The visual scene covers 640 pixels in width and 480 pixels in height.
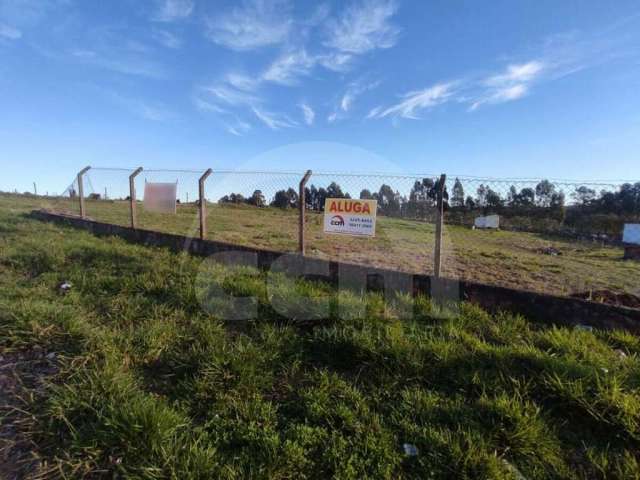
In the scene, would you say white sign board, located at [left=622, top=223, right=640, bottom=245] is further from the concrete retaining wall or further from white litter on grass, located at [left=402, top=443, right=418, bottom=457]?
white litter on grass, located at [left=402, top=443, right=418, bottom=457]

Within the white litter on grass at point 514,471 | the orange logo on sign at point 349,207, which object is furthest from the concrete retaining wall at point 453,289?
the white litter on grass at point 514,471

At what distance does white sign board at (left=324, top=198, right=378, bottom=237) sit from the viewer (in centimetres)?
450

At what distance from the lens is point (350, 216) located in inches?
181

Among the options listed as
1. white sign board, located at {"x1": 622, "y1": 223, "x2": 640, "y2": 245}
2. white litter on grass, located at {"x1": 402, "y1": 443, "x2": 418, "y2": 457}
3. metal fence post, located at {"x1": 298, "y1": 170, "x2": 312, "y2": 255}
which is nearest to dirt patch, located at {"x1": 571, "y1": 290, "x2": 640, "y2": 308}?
white litter on grass, located at {"x1": 402, "y1": 443, "x2": 418, "y2": 457}

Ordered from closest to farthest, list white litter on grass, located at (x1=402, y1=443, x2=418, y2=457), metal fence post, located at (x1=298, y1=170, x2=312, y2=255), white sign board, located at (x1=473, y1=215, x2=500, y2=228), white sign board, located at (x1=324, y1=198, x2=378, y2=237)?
white litter on grass, located at (x1=402, y1=443, x2=418, y2=457) → white sign board, located at (x1=324, y1=198, x2=378, y2=237) → metal fence post, located at (x1=298, y1=170, x2=312, y2=255) → white sign board, located at (x1=473, y1=215, x2=500, y2=228)

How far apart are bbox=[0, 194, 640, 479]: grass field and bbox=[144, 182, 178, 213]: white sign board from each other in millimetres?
3339

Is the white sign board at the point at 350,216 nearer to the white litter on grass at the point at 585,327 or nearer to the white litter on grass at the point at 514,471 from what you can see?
the white litter on grass at the point at 585,327

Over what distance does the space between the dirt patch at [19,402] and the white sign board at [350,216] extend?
338cm

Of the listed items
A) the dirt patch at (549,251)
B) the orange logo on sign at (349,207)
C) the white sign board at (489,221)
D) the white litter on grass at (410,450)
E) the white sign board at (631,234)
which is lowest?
the dirt patch at (549,251)

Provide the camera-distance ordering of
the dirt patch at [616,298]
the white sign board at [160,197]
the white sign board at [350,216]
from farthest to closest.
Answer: the white sign board at [160,197] < the white sign board at [350,216] < the dirt patch at [616,298]

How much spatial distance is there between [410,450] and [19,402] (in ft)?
8.38

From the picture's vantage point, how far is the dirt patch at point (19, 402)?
5.62 ft

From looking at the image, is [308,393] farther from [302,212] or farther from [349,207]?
[302,212]

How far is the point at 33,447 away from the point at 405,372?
2.40 metres
